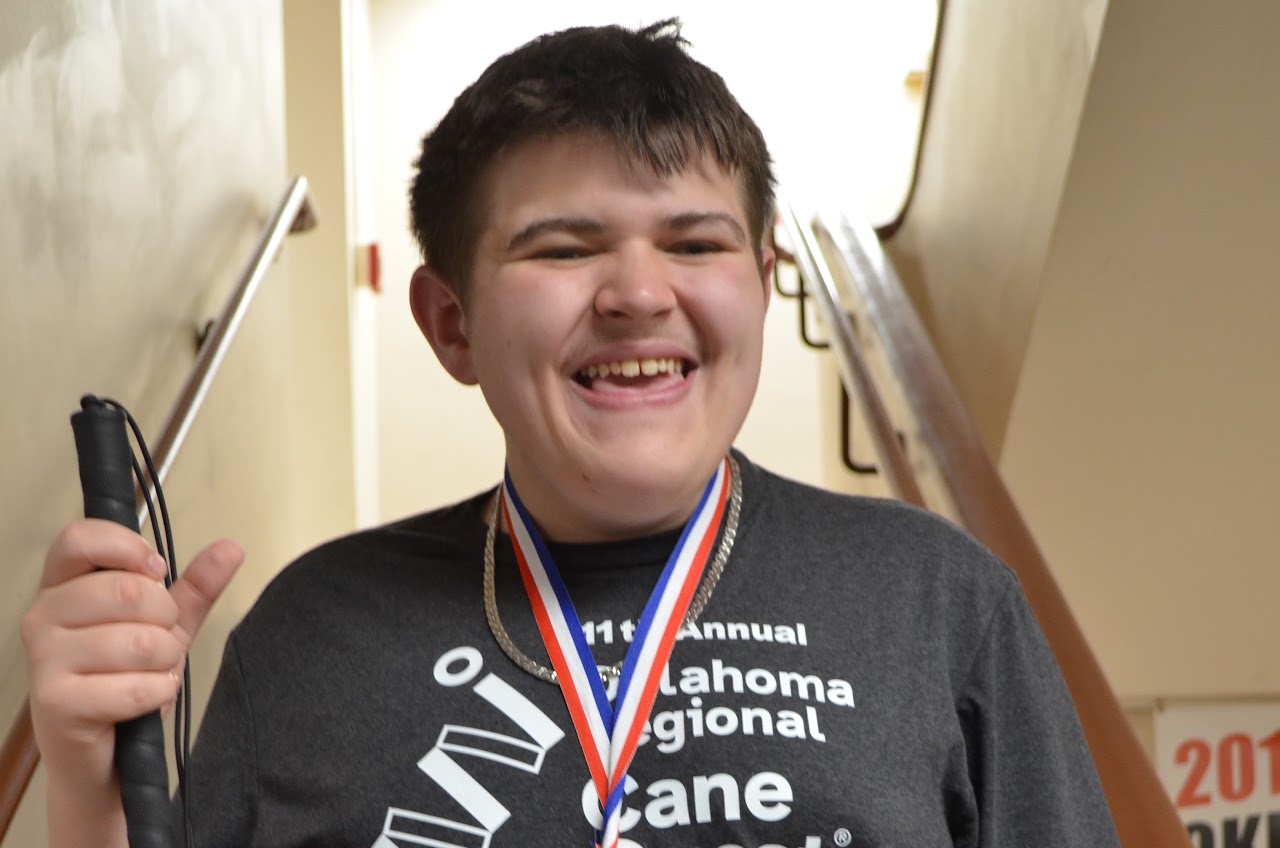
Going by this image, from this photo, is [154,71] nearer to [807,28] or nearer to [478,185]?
[478,185]

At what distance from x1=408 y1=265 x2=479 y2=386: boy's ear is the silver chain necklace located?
0.13 m

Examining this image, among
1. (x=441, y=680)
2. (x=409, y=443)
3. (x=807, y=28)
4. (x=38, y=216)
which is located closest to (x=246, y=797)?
(x=441, y=680)

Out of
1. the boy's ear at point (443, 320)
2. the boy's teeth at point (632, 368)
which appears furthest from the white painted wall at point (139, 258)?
the boy's teeth at point (632, 368)

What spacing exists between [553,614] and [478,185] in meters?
0.39

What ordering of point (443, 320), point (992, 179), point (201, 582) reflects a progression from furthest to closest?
1. point (992, 179)
2. point (443, 320)
3. point (201, 582)

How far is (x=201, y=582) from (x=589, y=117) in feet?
1.67

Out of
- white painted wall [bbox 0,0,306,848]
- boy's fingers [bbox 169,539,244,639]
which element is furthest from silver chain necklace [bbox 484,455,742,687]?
white painted wall [bbox 0,0,306,848]

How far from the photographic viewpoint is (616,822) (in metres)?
1.08

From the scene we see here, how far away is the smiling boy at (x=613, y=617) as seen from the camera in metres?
1.10

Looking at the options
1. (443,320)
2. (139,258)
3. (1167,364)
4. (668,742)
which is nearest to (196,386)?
(139,258)

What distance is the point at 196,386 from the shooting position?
2318 millimetres

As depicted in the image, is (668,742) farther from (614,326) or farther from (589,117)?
(589,117)

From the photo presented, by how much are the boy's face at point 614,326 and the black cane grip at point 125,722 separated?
1.09 ft

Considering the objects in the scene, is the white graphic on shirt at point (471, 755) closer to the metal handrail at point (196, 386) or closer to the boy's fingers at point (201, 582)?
the boy's fingers at point (201, 582)
